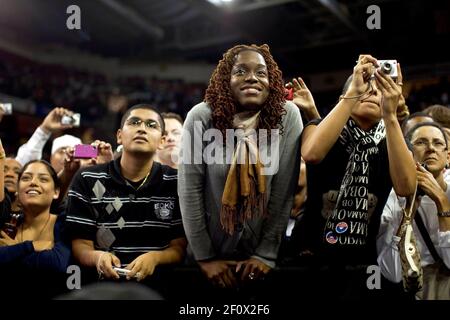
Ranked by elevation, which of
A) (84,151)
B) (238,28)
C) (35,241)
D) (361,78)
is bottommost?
(35,241)

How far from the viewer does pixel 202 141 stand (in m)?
1.80

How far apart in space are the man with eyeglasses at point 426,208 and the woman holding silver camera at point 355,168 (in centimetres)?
8

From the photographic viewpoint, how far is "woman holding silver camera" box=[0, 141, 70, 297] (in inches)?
76.8

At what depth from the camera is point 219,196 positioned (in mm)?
1786

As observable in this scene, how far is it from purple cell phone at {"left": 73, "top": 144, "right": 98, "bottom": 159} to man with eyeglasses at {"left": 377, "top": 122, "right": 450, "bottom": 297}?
4.32ft

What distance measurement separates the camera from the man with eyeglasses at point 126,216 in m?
1.98

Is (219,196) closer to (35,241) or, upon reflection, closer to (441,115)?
(35,241)

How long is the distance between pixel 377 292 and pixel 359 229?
9.1 inches

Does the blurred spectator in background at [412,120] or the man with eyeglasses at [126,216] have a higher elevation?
the blurred spectator in background at [412,120]

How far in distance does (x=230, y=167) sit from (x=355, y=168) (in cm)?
48

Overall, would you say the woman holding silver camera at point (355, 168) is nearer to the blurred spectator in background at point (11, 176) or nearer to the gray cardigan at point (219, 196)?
the gray cardigan at point (219, 196)

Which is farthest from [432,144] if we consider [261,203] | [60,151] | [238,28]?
[238,28]

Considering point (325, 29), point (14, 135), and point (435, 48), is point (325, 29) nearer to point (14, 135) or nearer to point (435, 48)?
point (435, 48)

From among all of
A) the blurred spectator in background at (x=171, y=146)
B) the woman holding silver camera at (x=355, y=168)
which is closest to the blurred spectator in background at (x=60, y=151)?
the blurred spectator in background at (x=171, y=146)
